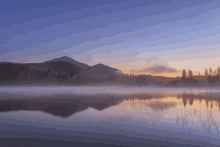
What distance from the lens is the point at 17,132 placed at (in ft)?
42.4

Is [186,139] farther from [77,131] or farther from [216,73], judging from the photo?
[216,73]

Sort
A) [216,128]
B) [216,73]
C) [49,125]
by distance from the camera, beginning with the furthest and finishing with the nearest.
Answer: [216,73] → [49,125] → [216,128]

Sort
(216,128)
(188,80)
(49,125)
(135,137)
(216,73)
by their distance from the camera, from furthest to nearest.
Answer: (188,80)
(216,73)
(49,125)
(216,128)
(135,137)

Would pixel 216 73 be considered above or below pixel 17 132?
above

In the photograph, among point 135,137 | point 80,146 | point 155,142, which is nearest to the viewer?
point 80,146

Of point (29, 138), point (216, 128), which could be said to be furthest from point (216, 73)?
point (29, 138)

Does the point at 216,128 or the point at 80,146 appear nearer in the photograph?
the point at 80,146

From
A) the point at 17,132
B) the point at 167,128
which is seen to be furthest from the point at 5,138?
the point at 167,128

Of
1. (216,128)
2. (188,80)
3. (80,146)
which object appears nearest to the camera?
(80,146)

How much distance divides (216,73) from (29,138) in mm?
209631

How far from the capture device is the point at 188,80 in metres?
189

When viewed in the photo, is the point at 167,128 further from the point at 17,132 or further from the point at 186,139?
the point at 17,132

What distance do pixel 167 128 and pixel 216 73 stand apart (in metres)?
200

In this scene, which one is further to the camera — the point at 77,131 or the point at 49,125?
the point at 49,125
